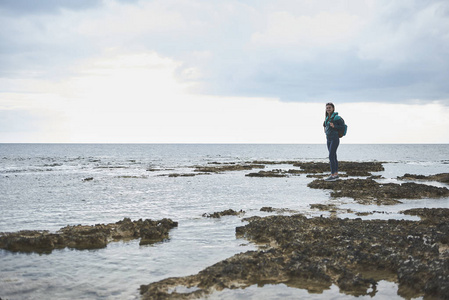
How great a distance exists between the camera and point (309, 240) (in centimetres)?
817

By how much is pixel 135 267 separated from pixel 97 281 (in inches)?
33.0

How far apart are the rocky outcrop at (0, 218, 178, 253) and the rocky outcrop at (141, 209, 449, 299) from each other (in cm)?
278

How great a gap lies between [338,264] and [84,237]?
5847 millimetres

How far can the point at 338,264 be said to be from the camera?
6.45 metres

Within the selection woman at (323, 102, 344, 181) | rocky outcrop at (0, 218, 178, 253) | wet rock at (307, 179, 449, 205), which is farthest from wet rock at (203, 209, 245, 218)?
woman at (323, 102, 344, 181)

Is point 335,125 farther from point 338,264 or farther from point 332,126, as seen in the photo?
point 338,264

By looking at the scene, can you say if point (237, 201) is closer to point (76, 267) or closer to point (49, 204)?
point (49, 204)

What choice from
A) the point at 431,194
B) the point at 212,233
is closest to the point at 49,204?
the point at 212,233

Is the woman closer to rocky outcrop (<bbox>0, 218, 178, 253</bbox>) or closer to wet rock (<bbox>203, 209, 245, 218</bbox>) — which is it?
wet rock (<bbox>203, 209, 245, 218</bbox>)

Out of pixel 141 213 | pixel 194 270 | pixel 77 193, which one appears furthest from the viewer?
pixel 77 193

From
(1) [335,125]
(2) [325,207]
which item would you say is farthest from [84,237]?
(1) [335,125]

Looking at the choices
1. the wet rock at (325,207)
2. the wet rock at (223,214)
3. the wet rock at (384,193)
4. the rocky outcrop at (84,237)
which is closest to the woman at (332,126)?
the wet rock at (384,193)

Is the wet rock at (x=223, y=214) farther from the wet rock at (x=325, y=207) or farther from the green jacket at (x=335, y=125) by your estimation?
the green jacket at (x=335, y=125)

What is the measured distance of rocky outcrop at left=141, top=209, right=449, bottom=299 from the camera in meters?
5.63
